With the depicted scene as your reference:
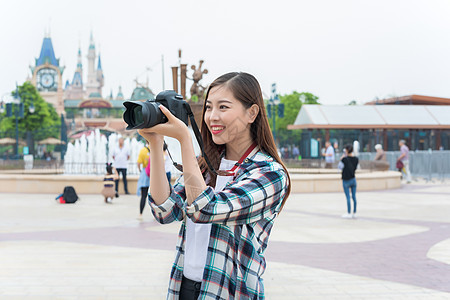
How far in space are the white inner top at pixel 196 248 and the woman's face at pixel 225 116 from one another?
157 mm

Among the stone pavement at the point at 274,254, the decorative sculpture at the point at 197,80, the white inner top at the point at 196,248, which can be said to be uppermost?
the decorative sculpture at the point at 197,80

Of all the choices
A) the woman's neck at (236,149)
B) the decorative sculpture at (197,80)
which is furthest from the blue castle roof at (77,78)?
the woman's neck at (236,149)

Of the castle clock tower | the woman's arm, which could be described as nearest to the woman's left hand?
the woman's arm

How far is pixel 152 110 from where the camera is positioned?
1.46 metres

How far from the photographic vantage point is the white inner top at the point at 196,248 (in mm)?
1729

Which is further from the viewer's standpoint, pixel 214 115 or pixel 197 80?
pixel 197 80

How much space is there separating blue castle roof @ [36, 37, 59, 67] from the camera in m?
141

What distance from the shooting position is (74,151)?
25203 millimetres

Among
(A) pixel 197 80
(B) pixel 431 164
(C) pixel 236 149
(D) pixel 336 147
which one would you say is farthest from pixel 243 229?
(D) pixel 336 147

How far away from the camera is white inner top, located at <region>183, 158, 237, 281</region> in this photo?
5.67 feet

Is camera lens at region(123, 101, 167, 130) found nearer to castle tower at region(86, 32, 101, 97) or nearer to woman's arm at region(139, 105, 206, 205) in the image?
woman's arm at region(139, 105, 206, 205)

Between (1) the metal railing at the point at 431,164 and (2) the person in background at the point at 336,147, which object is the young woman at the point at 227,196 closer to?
(1) the metal railing at the point at 431,164

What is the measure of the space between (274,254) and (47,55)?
13925 cm

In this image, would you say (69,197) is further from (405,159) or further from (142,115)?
(405,159)
